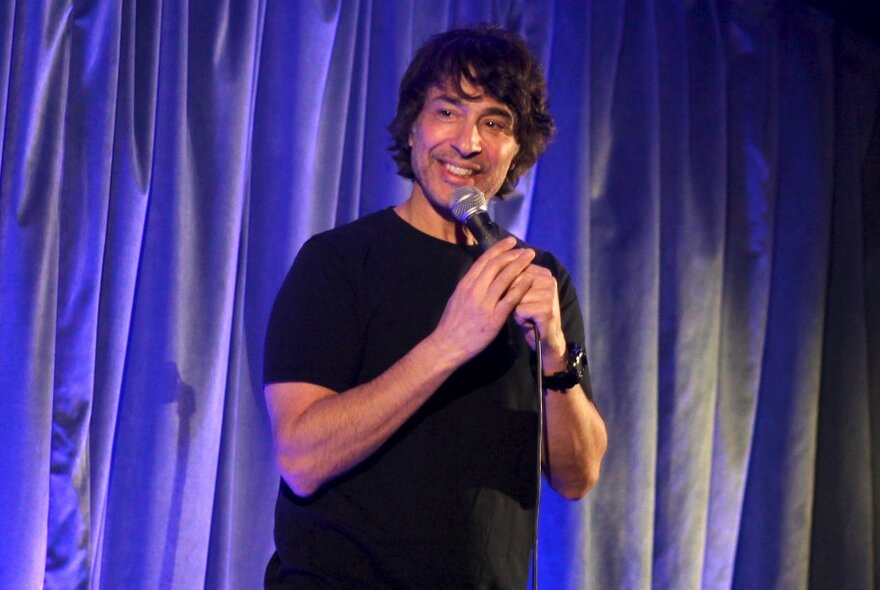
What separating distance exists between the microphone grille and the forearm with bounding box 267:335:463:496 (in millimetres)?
203

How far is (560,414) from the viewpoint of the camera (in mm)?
1639

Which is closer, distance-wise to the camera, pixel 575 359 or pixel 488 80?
pixel 575 359

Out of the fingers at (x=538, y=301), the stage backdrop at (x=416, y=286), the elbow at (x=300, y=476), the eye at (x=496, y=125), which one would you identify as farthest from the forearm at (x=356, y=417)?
the stage backdrop at (x=416, y=286)

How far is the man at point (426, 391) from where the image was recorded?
1.43m

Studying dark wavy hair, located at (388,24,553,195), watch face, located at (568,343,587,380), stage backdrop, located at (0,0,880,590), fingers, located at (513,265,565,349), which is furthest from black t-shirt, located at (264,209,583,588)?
stage backdrop, located at (0,0,880,590)

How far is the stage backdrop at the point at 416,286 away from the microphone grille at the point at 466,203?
0.86 metres

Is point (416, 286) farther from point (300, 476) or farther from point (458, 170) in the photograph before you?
point (300, 476)

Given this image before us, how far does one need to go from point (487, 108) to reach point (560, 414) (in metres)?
0.58

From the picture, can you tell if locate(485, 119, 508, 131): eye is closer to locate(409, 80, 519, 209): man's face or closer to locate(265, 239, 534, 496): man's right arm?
locate(409, 80, 519, 209): man's face

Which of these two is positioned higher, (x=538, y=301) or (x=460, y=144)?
(x=460, y=144)

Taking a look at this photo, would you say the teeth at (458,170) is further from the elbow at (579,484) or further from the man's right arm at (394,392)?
the elbow at (579,484)

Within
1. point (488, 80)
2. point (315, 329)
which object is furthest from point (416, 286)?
point (488, 80)

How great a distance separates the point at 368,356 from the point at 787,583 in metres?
1.93

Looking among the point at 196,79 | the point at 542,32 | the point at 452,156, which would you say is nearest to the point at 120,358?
the point at 196,79
